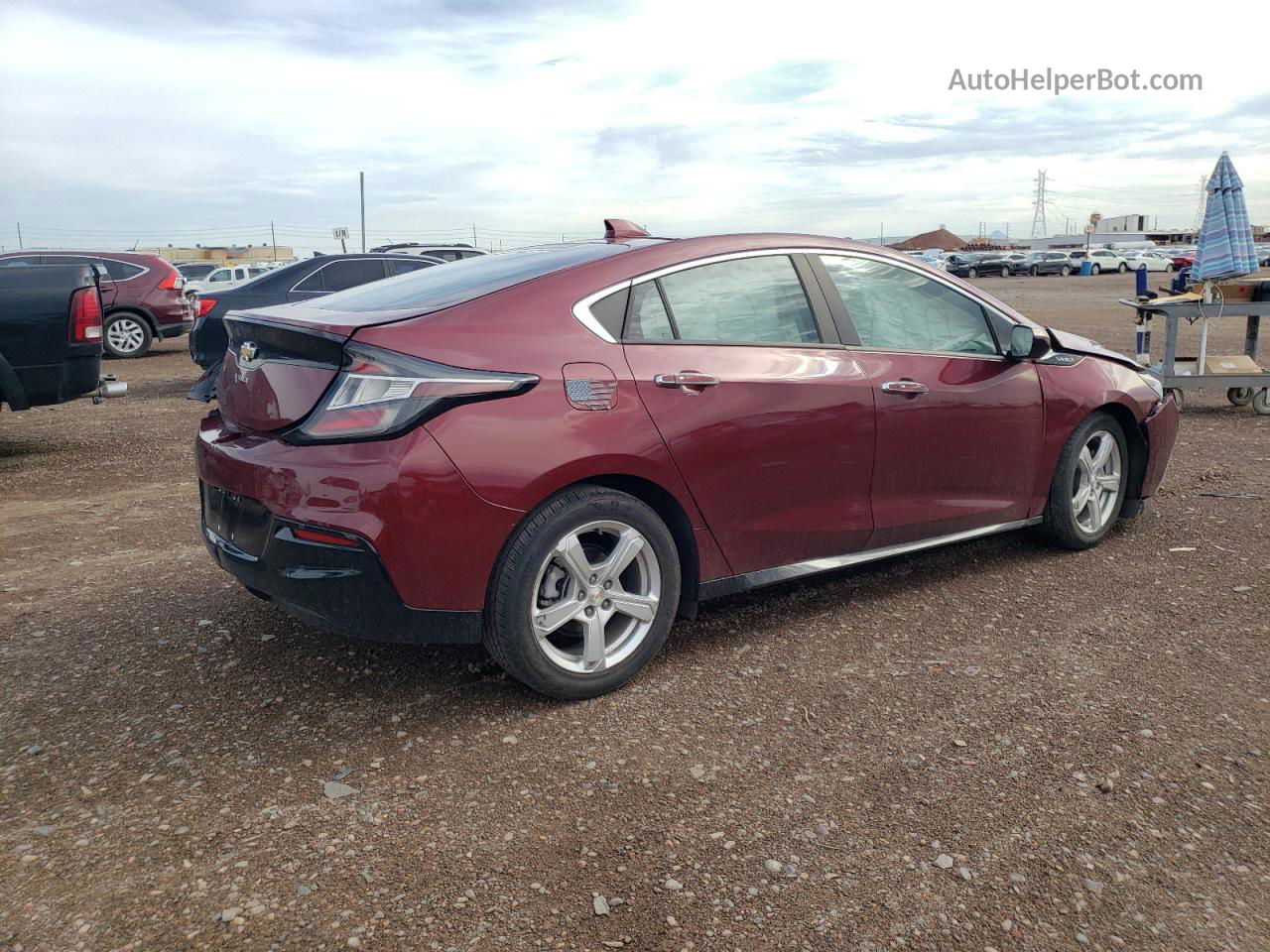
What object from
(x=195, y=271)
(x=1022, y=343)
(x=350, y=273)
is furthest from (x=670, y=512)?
(x=195, y=271)

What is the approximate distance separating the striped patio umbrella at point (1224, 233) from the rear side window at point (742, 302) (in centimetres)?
699

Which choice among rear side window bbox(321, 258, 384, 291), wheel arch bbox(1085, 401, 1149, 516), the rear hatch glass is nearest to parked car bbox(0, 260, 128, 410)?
rear side window bbox(321, 258, 384, 291)

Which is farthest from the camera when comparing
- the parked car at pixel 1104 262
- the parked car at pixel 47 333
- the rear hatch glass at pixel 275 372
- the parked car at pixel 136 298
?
the parked car at pixel 1104 262

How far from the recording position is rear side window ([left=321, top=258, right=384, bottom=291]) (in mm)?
12523

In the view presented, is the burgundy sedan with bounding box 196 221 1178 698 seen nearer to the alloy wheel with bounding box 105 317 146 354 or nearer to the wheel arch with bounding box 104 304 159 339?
the wheel arch with bounding box 104 304 159 339

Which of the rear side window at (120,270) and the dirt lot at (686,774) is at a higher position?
the rear side window at (120,270)

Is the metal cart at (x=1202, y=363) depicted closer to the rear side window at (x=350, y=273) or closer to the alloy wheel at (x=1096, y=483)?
the alloy wheel at (x=1096, y=483)

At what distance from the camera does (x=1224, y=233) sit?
9.99 metres

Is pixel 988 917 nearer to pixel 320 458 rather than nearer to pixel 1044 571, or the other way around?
pixel 320 458

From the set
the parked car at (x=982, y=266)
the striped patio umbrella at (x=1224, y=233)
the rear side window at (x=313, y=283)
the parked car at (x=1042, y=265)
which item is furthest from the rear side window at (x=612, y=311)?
the parked car at (x=1042, y=265)

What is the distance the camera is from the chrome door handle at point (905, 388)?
4353 millimetres

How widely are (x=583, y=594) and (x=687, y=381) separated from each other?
799mm

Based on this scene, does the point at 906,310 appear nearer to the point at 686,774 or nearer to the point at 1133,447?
the point at 1133,447

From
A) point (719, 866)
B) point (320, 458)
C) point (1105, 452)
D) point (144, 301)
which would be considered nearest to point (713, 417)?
point (320, 458)
